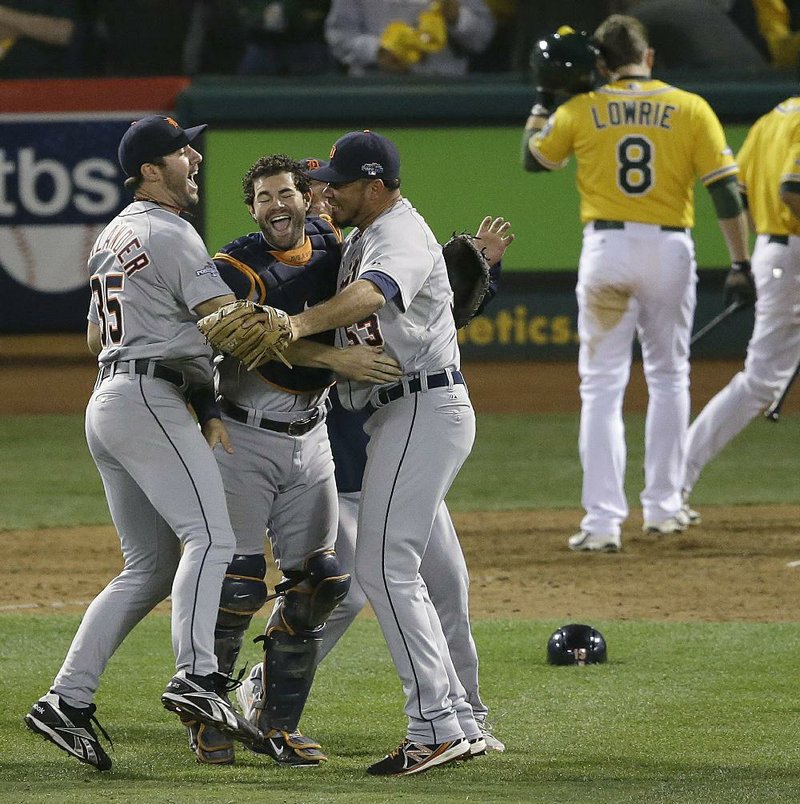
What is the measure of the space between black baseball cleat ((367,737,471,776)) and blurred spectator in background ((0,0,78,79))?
35.6 feet

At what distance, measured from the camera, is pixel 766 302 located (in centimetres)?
845

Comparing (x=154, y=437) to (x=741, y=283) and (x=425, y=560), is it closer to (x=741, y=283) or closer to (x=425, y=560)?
(x=425, y=560)

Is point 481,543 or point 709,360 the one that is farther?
point 709,360

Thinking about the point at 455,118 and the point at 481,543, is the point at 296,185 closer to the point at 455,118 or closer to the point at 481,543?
the point at 481,543

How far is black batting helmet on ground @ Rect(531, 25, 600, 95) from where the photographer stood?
25.6 feet

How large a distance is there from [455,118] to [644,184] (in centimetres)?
547

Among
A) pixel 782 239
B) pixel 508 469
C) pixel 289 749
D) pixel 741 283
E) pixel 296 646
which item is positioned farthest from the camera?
pixel 508 469

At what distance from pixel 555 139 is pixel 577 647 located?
3.05 meters

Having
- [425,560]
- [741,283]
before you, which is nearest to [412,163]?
[741,283]

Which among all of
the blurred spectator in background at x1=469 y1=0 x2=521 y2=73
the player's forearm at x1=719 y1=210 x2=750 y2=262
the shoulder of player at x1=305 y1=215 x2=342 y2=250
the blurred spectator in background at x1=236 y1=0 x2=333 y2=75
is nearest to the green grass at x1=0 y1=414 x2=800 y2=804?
the shoulder of player at x1=305 y1=215 x2=342 y2=250

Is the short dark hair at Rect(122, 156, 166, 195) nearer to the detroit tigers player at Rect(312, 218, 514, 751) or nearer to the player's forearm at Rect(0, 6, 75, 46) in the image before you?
the detroit tigers player at Rect(312, 218, 514, 751)

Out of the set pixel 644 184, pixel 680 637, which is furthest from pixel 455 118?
pixel 680 637

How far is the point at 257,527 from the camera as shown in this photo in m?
4.71

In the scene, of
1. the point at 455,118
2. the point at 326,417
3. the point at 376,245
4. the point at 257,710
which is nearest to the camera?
the point at 376,245
